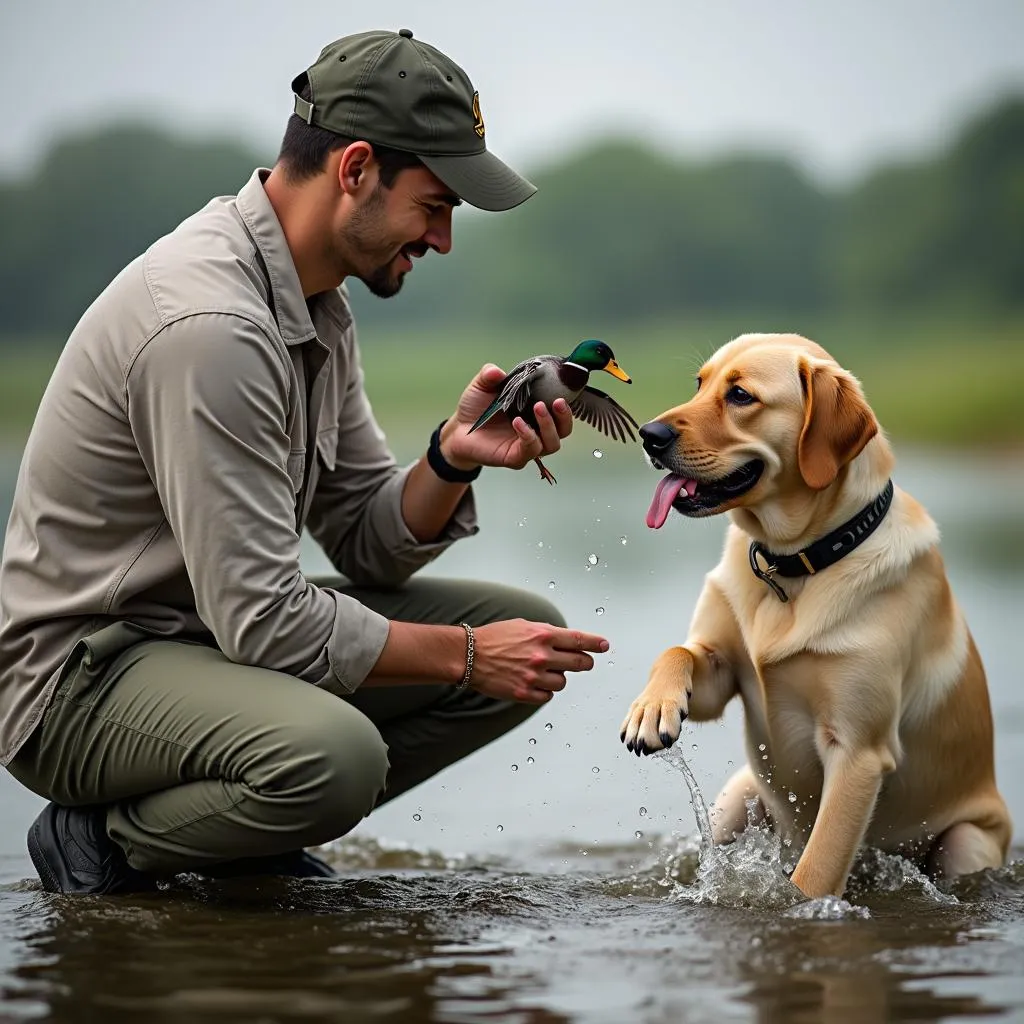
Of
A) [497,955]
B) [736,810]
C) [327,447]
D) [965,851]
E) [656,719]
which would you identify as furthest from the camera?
[736,810]

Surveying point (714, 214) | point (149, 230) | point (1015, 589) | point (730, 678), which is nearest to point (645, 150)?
point (714, 214)

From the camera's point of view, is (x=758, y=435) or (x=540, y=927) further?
(x=758, y=435)

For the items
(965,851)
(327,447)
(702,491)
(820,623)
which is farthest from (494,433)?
(965,851)

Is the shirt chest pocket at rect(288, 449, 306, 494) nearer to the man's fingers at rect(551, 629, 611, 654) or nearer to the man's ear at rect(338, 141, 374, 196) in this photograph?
the man's ear at rect(338, 141, 374, 196)

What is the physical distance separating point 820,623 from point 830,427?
0.41 meters

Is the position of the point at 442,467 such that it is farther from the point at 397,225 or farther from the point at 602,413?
A: the point at 397,225

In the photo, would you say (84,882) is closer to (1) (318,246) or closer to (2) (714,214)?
(1) (318,246)

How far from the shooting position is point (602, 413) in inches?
136

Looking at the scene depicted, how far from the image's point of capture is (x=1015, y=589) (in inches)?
311

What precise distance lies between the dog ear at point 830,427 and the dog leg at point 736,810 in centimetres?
86

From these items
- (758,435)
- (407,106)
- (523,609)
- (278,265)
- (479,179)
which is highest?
(407,106)

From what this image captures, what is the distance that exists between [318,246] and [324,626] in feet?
2.70

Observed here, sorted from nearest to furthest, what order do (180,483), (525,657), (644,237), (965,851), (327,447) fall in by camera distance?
(180,483), (525,657), (965,851), (327,447), (644,237)

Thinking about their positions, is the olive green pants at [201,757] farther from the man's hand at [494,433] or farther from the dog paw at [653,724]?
the man's hand at [494,433]
